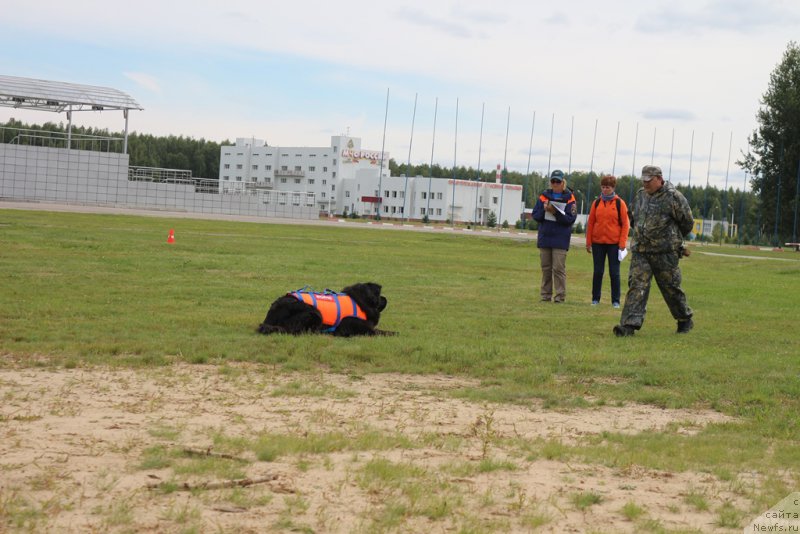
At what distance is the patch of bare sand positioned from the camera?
4.91 m

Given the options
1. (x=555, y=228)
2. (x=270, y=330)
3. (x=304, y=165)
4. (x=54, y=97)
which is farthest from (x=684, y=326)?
(x=304, y=165)

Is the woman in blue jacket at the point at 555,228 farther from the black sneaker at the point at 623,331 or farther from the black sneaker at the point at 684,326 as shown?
the black sneaker at the point at 623,331

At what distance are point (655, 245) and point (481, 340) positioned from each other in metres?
2.65

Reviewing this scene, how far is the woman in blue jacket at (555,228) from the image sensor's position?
54.7 ft

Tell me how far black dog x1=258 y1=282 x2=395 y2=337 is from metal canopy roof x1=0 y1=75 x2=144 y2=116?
59.9m

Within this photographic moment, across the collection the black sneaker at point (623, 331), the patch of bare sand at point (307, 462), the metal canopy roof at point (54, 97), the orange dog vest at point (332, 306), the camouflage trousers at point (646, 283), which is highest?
the metal canopy roof at point (54, 97)

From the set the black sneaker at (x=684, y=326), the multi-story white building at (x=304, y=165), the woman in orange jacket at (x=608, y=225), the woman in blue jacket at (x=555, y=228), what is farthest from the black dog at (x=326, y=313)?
the multi-story white building at (x=304, y=165)

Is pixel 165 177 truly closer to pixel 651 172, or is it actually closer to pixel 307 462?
pixel 651 172

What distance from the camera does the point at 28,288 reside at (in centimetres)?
1484

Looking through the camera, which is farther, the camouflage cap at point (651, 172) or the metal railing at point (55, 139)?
the metal railing at point (55, 139)

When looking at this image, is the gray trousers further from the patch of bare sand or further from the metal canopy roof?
the metal canopy roof

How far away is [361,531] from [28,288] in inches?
451

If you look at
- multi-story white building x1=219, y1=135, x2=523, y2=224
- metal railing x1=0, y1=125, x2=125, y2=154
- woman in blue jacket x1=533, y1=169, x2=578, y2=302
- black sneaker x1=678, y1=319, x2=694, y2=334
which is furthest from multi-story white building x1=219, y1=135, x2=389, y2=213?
black sneaker x1=678, y1=319, x2=694, y2=334

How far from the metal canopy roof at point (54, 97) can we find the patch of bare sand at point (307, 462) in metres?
62.6
